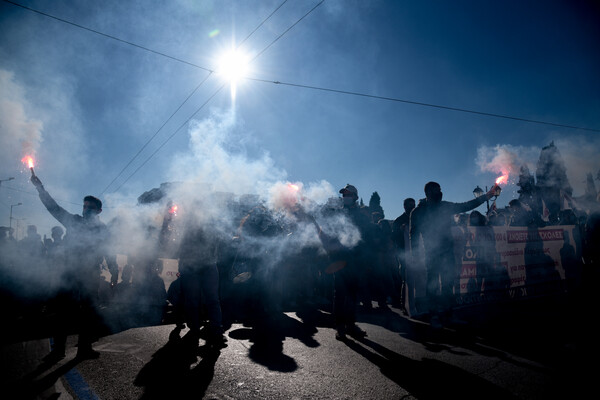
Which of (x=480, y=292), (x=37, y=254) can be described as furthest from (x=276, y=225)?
(x=37, y=254)

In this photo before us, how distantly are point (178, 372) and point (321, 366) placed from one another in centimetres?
151

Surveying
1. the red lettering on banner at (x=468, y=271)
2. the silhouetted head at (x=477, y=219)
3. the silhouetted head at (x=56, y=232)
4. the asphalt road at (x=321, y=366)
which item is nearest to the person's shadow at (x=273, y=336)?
the asphalt road at (x=321, y=366)

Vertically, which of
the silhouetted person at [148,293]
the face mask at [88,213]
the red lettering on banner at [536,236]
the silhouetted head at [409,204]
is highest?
the silhouetted head at [409,204]

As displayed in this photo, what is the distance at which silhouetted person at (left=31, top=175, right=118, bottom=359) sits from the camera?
11.2 ft

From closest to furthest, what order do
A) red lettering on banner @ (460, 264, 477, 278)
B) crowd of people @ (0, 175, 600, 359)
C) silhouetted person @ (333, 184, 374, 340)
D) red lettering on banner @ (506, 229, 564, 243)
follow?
crowd of people @ (0, 175, 600, 359), silhouetted person @ (333, 184, 374, 340), red lettering on banner @ (460, 264, 477, 278), red lettering on banner @ (506, 229, 564, 243)

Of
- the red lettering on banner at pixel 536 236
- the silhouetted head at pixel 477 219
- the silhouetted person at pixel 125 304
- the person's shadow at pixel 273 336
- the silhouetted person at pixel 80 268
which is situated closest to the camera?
the person's shadow at pixel 273 336

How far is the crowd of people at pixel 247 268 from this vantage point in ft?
12.6

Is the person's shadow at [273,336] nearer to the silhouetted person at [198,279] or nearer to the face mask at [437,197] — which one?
the silhouetted person at [198,279]

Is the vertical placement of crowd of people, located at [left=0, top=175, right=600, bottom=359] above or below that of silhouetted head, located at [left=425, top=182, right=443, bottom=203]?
below

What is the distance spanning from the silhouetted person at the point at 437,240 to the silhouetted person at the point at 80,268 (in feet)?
16.5

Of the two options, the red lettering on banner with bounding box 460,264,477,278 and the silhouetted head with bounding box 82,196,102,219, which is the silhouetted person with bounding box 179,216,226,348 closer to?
the silhouetted head with bounding box 82,196,102,219

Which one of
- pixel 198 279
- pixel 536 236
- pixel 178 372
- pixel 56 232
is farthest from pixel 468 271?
pixel 56 232

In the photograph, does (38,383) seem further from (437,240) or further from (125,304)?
(437,240)

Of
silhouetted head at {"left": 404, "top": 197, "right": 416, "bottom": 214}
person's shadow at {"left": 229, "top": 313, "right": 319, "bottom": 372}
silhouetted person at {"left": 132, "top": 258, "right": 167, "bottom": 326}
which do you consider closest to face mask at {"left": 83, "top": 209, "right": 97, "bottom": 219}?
silhouetted person at {"left": 132, "top": 258, "right": 167, "bottom": 326}
